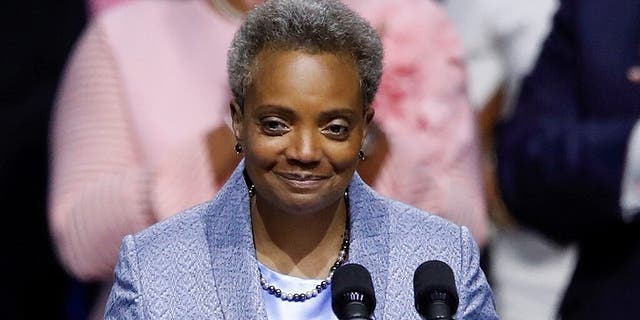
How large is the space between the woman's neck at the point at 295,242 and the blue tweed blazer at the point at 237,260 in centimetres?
4

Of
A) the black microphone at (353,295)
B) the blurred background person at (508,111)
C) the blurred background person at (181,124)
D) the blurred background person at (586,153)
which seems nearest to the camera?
the black microphone at (353,295)

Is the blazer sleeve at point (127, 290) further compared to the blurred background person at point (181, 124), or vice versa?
the blurred background person at point (181, 124)

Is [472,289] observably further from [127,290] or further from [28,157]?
[28,157]

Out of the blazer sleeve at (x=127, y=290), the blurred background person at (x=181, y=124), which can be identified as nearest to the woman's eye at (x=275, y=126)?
the blazer sleeve at (x=127, y=290)

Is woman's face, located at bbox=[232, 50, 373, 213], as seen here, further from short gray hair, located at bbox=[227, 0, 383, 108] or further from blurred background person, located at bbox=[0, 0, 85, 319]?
blurred background person, located at bbox=[0, 0, 85, 319]

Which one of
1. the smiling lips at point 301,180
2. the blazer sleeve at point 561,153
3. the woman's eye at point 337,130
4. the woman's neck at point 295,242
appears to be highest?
the woman's eye at point 337,130

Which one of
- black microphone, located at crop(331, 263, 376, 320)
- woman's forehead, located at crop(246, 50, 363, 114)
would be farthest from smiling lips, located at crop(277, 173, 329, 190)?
black microphone, located at crop(331, 263, 376, 320)

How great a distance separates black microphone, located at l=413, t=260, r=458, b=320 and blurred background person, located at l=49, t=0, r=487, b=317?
1180 mm

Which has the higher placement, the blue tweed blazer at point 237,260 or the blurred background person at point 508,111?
the blue tweed blazer at point 237,260

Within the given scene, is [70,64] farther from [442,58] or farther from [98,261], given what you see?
[442,58]

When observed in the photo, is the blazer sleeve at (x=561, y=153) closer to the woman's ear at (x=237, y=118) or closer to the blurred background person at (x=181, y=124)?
the blurred background person at (x=181, y=124)

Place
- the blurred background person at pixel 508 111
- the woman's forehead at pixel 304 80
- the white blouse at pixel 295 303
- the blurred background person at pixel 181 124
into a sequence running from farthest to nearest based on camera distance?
the blurred background person at pixel 508 111
the blurred background person at pixel 181 124
the white blouse at pixel 295 303
the woman's forehead at pixel 304 80

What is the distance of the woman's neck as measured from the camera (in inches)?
117

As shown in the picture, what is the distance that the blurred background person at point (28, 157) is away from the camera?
4.50 meters
